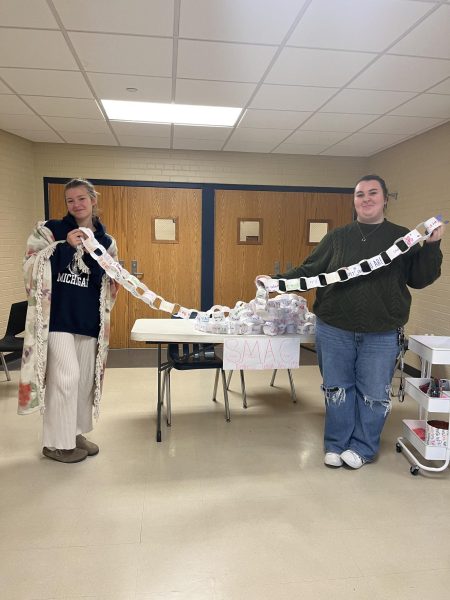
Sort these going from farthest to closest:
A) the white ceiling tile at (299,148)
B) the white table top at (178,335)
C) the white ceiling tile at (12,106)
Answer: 1. the white ceiling tile at (299,148)
2. the white ceiling tile at (12,106)
3. the white table top at (178,335)

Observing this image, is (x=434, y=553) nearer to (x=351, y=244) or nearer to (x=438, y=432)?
(x=438, y=432)

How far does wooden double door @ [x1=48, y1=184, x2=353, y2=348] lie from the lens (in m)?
5.26

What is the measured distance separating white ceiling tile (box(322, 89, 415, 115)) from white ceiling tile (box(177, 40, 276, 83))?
79cm

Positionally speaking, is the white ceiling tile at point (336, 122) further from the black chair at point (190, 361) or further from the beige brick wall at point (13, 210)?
the beige brick wall at point (13, 210)

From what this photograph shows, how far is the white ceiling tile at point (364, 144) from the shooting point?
4.38 m

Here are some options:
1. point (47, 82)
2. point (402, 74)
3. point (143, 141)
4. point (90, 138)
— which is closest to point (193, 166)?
point (143, 141)

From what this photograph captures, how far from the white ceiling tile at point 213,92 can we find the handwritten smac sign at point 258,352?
72.8 inches

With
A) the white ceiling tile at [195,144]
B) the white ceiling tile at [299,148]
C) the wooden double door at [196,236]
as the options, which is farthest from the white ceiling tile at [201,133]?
the wooden double door at [196,236]

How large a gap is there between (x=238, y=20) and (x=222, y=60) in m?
0.46

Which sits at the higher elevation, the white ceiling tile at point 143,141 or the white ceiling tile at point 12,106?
the white ceiling tile at point 143,141

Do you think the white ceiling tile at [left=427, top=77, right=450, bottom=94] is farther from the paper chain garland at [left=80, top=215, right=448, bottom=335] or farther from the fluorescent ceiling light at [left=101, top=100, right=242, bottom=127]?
Answer: the fluorescent ceiling light at [left=101, top=100, right=242, bottom=127]

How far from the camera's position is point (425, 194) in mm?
4262

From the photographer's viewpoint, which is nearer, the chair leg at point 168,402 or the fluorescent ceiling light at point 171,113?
the chair leg at point 168,402

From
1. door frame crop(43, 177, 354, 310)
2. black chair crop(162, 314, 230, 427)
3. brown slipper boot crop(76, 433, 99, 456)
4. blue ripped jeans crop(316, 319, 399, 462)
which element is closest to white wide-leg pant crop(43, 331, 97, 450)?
brown slipper boot crop(76, 433, 99, 456)
